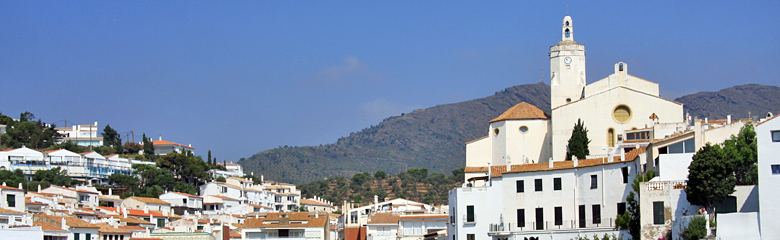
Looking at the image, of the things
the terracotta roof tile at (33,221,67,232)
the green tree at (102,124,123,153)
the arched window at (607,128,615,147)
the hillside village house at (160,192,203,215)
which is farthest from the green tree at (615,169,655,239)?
the green tree at (102,124,123,153)

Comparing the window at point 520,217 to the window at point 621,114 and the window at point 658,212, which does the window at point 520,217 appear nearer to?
the window at point 658,212

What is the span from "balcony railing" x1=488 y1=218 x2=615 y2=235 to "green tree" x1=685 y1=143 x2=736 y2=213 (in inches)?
298

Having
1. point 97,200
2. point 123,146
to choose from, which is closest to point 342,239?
point 97,200

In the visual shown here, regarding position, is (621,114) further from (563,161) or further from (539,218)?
(539,218)

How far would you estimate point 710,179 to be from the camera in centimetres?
3491

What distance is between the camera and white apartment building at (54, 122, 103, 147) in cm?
12888

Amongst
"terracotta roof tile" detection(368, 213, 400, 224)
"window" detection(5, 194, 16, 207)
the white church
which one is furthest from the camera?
"terracotta roof tile" detection(368, 213, 400, 224)

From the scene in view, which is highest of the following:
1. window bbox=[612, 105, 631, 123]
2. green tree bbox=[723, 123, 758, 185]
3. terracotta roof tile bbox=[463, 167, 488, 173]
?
window bbox=[612, 105, 631, 123]

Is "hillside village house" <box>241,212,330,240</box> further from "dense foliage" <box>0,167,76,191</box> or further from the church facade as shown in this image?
"dense foliage" <box>0,167,76,191</box>

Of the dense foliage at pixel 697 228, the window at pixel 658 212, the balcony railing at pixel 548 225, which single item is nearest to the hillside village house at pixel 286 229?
the balcony railing at pixel 548 225

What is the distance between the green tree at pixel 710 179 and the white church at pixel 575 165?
116 centimetres

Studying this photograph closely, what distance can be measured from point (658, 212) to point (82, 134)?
11097 cm

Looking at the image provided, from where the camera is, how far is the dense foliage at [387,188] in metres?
125

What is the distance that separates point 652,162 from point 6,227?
3254 cm
